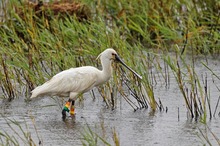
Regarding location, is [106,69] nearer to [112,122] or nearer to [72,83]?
[72,83]

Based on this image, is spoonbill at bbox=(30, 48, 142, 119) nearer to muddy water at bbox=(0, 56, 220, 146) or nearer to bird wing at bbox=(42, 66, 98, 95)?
bird wing at bbox=(42, 66, 98, 95)

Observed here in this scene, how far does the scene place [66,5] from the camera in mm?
14102

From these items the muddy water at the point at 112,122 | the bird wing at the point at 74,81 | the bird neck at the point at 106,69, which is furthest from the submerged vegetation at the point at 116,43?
the bird wing at the point at 74,81

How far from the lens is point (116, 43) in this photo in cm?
1109

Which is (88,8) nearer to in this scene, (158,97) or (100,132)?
(158,97)

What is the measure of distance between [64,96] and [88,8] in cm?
454

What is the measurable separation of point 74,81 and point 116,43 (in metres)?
1.50

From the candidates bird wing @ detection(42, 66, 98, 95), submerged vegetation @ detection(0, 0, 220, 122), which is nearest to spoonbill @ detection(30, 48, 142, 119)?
bird wing @ detection(42, 66, 98, 95)

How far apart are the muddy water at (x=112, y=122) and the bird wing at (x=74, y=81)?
0.25m

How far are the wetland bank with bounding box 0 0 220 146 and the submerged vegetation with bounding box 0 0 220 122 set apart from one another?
1cm

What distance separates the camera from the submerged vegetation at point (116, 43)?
10.3 m

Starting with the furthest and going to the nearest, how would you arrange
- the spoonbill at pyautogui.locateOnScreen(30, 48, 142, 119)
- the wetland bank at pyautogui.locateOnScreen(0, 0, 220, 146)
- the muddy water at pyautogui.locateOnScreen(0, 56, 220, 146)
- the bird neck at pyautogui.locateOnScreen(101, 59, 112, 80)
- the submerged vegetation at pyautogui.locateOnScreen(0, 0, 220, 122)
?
the submerged vegetation at pyautogui.locateOnScreen(0, 0, 220, 122) → the bird neck at pyautogui.locateOnScreen(101, 59, 112, 80) → the spoonbill at pyautogui.locateOnScreen(30, 48, 142, 119) → the wetland bank at pyautogui.locateOnScreen(0, 0, 220, 146) → the muddy water at pyautogui.locateOnScreen(0, 56, 220, 146)

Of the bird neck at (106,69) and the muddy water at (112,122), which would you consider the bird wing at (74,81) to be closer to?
the bird neck at (106,69)

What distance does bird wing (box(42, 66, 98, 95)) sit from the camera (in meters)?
9.70
